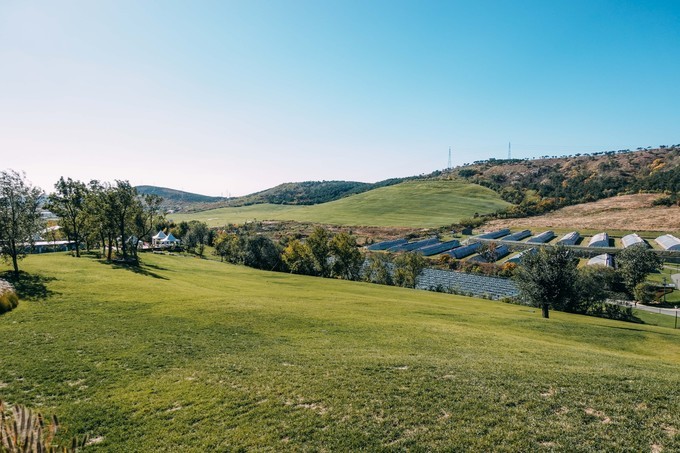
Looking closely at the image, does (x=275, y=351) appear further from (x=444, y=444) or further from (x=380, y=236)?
(x=380, y=236)

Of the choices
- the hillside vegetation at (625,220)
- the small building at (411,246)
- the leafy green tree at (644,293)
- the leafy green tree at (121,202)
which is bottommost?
the leafy green tree at (644,293)

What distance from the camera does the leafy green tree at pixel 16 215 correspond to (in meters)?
42.6

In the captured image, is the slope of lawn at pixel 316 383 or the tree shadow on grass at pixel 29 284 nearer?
the slope of lawn at pixel 316 383

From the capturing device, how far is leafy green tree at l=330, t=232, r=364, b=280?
302ft

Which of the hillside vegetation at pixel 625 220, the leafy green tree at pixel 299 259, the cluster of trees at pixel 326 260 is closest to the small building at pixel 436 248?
the cluster of trees at pixel 326 260

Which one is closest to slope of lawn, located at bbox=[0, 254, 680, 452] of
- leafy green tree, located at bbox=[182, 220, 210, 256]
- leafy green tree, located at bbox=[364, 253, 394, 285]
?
leafy green tree, located at bbox=[364, 253, 394, 285]

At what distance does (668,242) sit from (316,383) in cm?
16390

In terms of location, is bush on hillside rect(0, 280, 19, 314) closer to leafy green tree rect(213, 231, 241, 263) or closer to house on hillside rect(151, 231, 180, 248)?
leafy green tree rect(213, 231, 241, 263)

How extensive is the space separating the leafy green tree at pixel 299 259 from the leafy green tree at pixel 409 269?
25.0 metres

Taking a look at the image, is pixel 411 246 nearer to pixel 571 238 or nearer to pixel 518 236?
pixel 518 236

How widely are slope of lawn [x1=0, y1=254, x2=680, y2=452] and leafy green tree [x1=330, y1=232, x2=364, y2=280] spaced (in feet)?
187

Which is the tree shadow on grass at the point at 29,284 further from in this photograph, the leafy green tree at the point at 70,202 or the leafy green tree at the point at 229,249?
the leafy green tree at the point at 229,249

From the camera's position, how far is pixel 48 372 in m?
18.5

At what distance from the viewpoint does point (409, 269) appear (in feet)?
289
